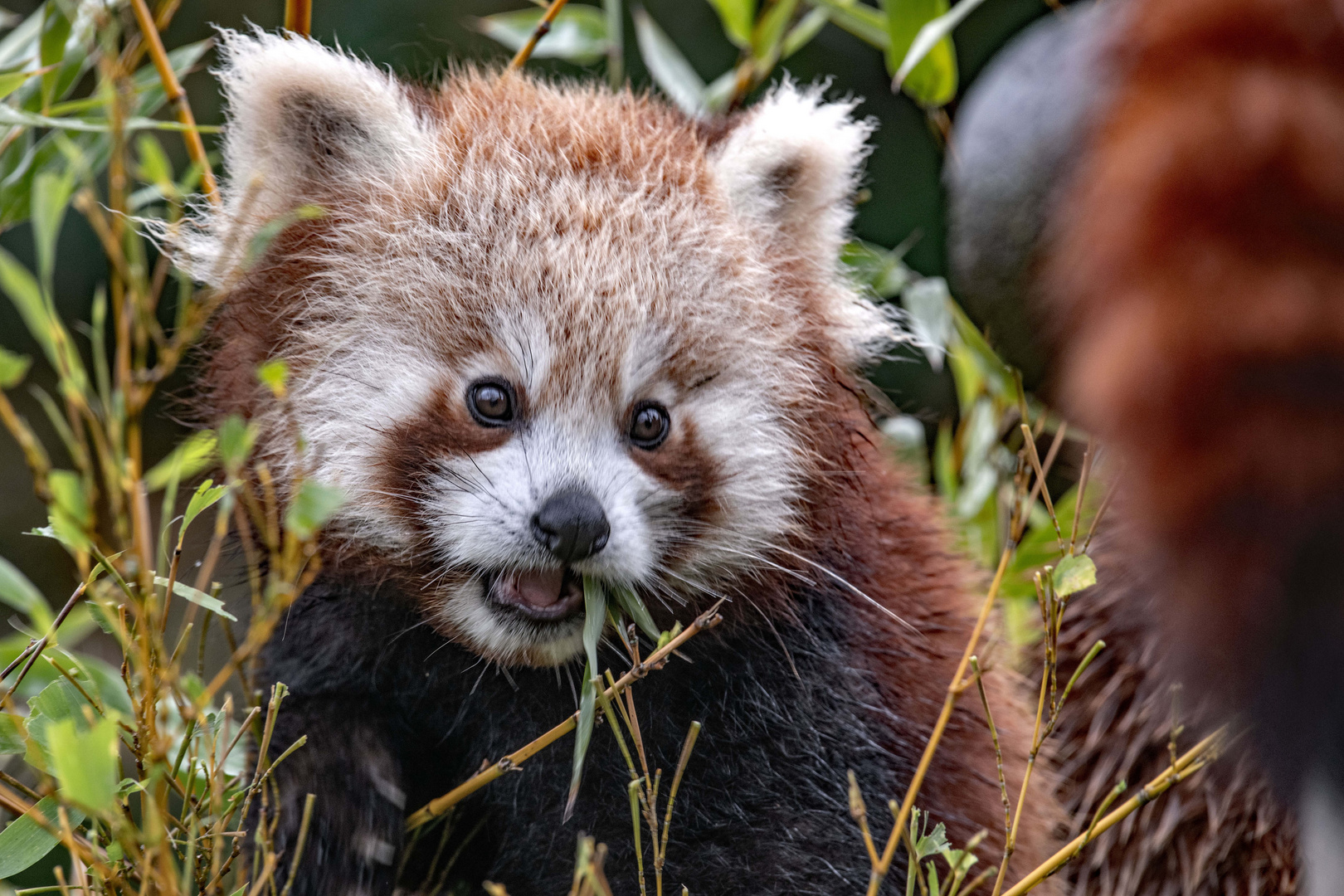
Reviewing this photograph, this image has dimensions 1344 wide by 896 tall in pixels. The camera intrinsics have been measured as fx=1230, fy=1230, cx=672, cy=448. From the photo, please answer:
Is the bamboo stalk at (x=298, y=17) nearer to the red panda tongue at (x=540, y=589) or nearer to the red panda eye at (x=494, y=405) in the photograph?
the red panda eye at (x=494, y=405)

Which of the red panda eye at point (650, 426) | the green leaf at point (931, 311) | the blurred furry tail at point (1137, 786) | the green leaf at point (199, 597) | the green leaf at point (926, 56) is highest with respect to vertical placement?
the green leaf at point (926, 56)

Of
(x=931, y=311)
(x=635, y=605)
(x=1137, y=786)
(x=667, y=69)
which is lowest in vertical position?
(x=1137, y=786)

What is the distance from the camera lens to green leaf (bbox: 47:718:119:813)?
930 millimetres

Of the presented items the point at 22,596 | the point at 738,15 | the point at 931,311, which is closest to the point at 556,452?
the point at 22,596

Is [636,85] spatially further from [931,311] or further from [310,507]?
[310,507]

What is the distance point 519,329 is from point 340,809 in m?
0.65

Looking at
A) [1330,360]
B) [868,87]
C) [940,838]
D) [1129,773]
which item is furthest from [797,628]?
A: [868,87]

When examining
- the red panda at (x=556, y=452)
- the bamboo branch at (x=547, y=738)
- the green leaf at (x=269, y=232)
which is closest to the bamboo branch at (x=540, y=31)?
the red panda at (x=556, y=452)

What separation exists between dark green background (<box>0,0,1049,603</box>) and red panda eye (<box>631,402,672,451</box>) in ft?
6.92

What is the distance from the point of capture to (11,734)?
4.35 feet

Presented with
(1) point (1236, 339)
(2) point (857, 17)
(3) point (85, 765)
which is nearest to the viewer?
(1) point (1236, 339)

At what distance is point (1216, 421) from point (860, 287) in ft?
3.99

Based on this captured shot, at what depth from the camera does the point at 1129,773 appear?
1.98 metres

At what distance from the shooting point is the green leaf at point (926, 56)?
1990 millimetres
